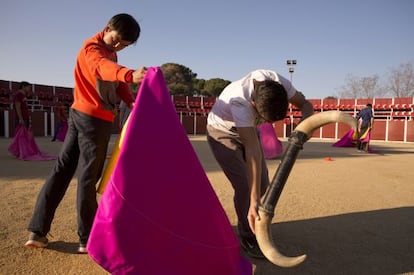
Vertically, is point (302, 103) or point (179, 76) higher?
point (179, 76)

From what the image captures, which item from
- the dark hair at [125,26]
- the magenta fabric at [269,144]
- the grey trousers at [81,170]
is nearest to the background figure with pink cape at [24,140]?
the magenta fabric at [269,144]

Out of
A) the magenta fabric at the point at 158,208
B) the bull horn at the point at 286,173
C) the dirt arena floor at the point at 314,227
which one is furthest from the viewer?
the dirt arena floor at the point at 314,227

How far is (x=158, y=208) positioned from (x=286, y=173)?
1.79 feet

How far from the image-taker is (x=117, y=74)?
1541 mm

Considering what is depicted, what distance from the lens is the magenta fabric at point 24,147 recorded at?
6199mm

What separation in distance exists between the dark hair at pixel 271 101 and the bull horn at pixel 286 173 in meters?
0.24

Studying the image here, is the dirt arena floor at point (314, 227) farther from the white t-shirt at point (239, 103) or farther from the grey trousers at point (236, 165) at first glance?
the white t-shirt at point (239, 103)

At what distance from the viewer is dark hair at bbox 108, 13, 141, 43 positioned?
182 cm

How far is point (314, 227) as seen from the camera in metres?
2.68

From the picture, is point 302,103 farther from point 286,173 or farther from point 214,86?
point 214,86

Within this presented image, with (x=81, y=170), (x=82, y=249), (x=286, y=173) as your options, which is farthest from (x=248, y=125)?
(x=82, y=249)

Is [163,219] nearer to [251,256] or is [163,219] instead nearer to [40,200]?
[251,256]

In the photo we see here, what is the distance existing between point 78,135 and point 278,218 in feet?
5.49

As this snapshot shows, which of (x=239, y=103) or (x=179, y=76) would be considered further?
(x=179, y=76)
